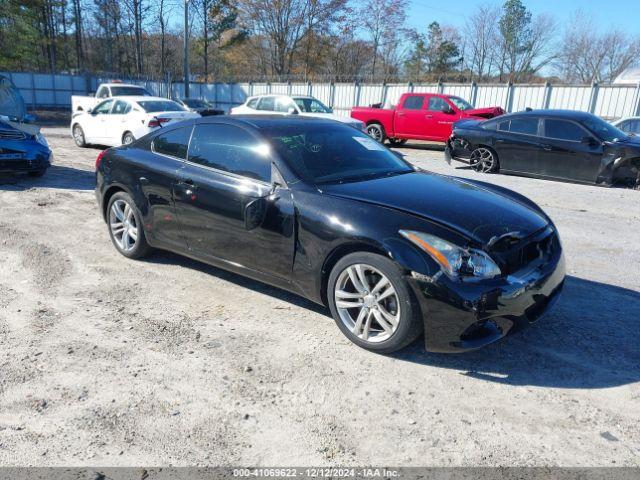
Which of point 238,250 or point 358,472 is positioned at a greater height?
point 238,250

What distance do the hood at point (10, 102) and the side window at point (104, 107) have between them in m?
1.82

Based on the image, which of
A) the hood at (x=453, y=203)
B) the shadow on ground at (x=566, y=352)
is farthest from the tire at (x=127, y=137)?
the hood at (x=453, y=203)

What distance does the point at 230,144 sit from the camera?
437 cm

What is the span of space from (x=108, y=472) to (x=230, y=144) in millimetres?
2774

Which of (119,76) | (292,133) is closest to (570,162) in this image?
(292,133)

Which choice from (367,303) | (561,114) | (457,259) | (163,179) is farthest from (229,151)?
(561,114)

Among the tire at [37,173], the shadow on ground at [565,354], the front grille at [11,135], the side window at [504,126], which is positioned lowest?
the tire at [37,173]

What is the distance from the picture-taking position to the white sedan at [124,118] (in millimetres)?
12312

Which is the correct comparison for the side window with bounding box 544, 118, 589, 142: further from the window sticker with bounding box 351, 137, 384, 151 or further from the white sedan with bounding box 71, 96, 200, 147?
the white sedan with bounding box 71, 96, 200, 147

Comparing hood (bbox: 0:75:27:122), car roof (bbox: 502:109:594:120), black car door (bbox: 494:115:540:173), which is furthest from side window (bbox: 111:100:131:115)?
car roof (bbox: 502:109:594:120)

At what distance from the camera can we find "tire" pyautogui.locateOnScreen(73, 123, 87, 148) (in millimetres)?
14484

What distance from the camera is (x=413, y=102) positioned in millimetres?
17047

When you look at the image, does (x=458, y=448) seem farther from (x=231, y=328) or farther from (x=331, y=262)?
(x=231, y=328)

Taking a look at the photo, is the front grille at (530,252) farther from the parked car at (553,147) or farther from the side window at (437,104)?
the side window at (437,104)
